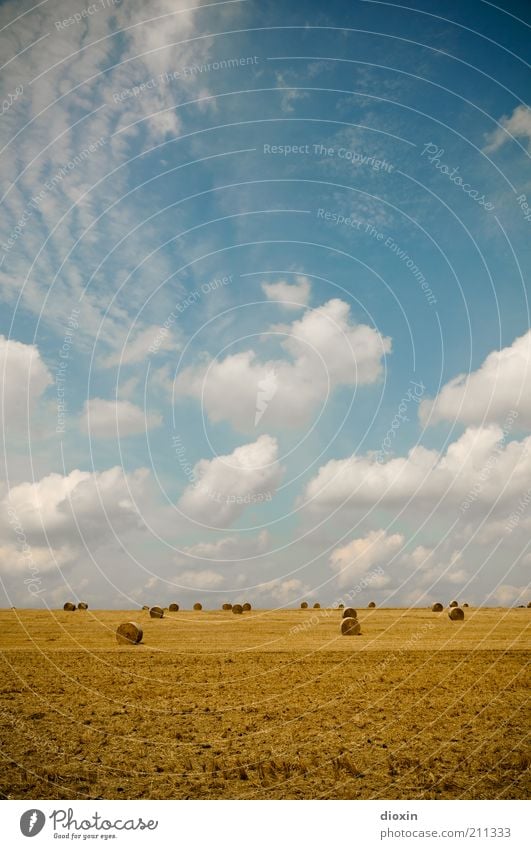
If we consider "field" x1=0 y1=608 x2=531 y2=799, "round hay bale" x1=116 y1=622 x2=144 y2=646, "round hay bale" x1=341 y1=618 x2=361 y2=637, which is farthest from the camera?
"round hay bale" x1=341 y1=618 x2=361 y2=637

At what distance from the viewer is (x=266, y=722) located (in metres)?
15.5

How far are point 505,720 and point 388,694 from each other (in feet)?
12.3

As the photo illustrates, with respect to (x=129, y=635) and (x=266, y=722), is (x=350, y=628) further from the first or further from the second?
(x=266, y=722)

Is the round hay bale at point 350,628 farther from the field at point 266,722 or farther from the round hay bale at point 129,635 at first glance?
the round hay bale at point 129,635

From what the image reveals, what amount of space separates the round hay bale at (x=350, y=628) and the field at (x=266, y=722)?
20.7 feet

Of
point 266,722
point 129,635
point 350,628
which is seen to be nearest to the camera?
point 266,722

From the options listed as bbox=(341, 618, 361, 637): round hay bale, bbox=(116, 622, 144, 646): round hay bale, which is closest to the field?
bbox=(116, 622, 144, 646): round hay bale

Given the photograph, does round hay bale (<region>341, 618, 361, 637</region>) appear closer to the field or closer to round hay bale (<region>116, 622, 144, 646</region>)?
the field

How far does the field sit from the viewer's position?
11.3 m

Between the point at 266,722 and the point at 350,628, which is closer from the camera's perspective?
the point at 266,722

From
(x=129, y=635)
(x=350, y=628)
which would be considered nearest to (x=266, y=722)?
(x=129, y=635)

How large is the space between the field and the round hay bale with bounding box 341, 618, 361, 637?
6323 millimetres

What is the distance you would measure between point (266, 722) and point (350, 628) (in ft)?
73.7
